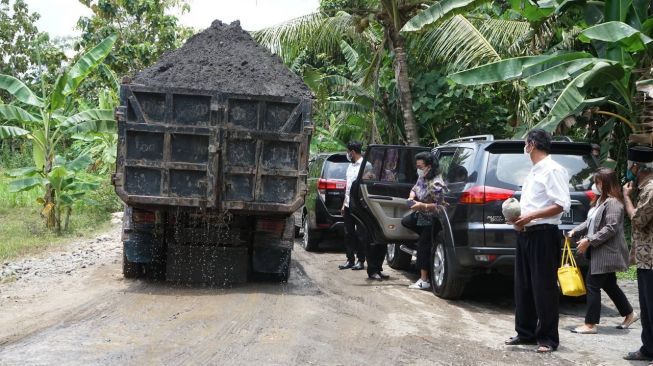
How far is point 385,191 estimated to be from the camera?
10.8m

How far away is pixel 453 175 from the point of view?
9.39m

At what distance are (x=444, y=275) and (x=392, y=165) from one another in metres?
2.25

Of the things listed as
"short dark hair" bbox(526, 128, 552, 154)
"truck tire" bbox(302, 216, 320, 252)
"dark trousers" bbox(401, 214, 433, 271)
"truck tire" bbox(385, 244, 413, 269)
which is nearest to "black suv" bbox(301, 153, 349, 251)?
"truck tire" bbox(302, 216, 320, 252)

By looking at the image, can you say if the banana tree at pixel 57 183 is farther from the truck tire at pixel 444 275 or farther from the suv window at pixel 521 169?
the suv window at pixel 521 169

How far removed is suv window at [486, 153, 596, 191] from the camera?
8445mm

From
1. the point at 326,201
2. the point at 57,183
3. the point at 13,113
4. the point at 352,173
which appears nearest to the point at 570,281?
the point at 352,173

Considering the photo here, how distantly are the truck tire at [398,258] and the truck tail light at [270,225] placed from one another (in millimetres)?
3017

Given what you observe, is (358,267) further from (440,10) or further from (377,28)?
(377,28)

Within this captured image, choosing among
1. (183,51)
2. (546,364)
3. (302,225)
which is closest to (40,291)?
(183,51)

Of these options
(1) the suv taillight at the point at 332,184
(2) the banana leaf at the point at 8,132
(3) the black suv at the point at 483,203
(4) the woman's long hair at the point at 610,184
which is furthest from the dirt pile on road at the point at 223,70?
(2) the banana leaf at the point at 8,132

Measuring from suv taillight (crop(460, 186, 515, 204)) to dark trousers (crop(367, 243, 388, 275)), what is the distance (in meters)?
2.74

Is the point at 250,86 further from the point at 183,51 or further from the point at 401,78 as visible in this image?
the point at 401,78

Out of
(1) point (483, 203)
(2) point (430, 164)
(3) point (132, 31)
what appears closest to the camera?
(1) point (483, 203)

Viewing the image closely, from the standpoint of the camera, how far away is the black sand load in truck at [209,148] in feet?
29.0
